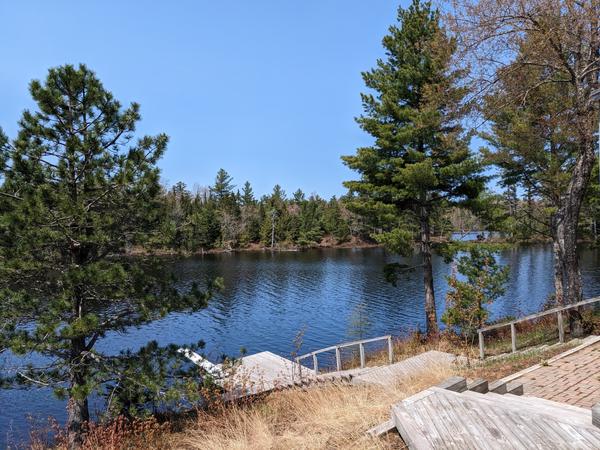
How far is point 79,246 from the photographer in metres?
8.28

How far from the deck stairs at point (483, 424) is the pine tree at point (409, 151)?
442 inches

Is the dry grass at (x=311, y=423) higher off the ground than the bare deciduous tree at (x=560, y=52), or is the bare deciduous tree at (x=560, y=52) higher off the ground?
the bare deciduous tree at (x=560, y=52)

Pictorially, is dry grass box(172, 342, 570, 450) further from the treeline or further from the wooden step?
the treeline

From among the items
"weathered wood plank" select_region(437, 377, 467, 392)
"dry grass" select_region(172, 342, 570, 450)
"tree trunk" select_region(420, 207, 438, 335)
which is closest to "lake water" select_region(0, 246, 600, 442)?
"dry grass" select_region(172, 342, 570, 450)

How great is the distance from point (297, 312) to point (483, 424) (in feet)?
80.5

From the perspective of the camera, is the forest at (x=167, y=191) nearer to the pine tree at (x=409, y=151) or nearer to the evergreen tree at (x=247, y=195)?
the pine tree at (x=409, y=151)

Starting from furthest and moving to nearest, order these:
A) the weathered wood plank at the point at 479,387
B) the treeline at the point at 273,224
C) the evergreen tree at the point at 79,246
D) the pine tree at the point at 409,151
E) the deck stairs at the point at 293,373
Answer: the treeline at the point at 273,224
the pine tree at the point at 409,151
the deck stairs at the point at 293,373
the evergreen tree at the point at 79,246
the weathered wood plank at the point at 479,387

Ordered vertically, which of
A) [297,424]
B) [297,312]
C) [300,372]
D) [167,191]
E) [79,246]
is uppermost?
[167,191]

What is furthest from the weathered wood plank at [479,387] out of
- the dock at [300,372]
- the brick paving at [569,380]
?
the dock at [300,372]

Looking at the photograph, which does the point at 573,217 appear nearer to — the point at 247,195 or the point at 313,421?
the point at 313,421

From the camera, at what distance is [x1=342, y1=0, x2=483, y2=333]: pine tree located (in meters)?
15.6

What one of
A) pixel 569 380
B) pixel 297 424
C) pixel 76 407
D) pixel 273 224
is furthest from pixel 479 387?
pixel 273 224

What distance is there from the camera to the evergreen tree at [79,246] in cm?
739

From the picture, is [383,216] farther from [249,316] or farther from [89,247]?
[249,316]
